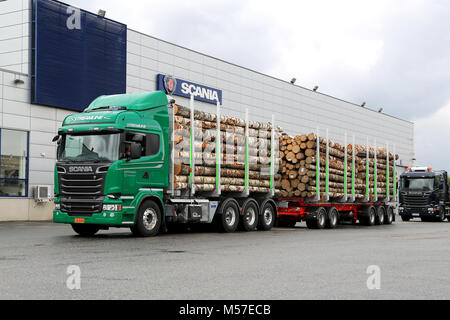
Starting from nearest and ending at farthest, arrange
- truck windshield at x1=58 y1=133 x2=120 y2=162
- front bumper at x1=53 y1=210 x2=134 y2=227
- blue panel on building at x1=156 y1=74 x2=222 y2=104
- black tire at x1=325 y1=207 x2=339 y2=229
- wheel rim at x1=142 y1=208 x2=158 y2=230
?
front bumper at x1=53 y1=210 x2=134 y2=227 → truck windshield at x1=58 y1=133 x2=120 y2=162 → wheel rim at x1=142 y1=208 x2=158 y2=230 → black tire at x1=325 y1=207 x2=339 y2=229 → blue panel on building at x1=156 y1=74 x2=222 y2=104

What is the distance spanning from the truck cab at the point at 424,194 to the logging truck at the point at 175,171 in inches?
517

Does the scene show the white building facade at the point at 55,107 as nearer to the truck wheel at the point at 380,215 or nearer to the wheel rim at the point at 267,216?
the truck wheel at the point at 380,215

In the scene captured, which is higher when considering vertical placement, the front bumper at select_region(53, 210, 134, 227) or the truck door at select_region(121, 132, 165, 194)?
the truck door at select_region(121, 132, 165, 194)

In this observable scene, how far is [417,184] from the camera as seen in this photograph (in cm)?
3653

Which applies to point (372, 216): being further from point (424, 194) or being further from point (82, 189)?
point (82, 189)

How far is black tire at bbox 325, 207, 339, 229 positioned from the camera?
79.8 ft

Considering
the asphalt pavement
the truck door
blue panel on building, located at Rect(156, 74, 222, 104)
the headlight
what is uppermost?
blue panel on building, located at Rect(156, 74, 222, 104)

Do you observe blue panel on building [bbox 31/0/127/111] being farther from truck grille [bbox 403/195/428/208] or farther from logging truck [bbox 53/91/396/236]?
truck grille [bbox 403/195/428/208]

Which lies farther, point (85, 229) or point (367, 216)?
point (367, 216)

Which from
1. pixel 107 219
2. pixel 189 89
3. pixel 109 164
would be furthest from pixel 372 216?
pixel 109 164

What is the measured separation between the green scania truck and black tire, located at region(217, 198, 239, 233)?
1.44 meters

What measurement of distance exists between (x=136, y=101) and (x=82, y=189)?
2.87 m

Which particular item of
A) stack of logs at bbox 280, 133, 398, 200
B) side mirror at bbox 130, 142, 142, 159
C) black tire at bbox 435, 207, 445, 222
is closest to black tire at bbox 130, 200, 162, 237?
side mirror at bbox 130, 142, 142, 159
